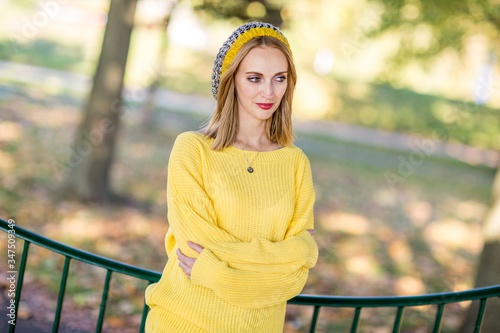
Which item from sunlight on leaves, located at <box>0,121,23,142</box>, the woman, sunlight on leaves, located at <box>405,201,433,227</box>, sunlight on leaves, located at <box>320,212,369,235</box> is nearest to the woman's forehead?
the woman

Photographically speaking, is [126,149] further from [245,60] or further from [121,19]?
[245,60]

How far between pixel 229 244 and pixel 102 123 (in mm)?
5476

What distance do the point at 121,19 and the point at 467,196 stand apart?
8.19 metres

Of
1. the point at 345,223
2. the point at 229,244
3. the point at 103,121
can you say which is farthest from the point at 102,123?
the point at 229,244

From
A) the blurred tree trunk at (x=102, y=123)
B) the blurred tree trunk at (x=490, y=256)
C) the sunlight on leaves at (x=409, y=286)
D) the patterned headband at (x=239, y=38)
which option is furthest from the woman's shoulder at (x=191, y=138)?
the blurred tree trunk at (x=102, y=123)

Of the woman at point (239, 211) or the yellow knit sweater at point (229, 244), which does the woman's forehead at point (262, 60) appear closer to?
the woman at point (239, 211)

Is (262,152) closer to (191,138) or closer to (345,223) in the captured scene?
(191,138)

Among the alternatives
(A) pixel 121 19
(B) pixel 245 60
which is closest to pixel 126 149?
(A) pixel 121 19

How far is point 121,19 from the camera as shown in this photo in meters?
6.79

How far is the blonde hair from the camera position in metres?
2.23

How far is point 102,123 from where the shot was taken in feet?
23.1

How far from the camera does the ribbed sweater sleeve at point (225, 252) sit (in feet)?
6.54

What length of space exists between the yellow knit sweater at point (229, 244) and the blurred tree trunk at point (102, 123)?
5102mm

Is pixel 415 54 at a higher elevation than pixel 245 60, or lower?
higher
